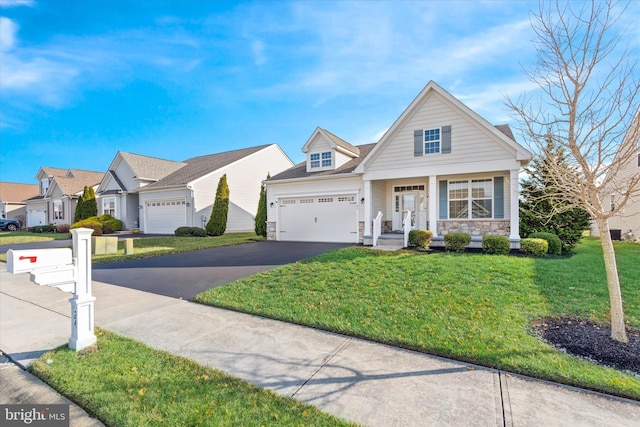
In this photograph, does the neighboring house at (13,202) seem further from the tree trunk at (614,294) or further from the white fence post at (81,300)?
the tree trunk at (614,294)

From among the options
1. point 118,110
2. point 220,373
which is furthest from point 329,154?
point 118,110

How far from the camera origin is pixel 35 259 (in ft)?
11.8

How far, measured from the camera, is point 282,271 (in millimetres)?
8422

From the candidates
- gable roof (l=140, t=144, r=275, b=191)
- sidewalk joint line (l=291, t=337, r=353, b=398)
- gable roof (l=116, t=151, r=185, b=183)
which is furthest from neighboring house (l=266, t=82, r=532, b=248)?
gable roof (l=116, t=151, r=185, b=183)

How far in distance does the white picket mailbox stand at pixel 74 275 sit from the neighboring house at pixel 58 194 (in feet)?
104

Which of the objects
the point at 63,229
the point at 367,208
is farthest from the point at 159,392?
the point at 63,229

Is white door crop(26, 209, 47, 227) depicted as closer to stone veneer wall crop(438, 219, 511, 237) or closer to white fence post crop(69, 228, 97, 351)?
white fence post crop(69, 228, 97, 351)

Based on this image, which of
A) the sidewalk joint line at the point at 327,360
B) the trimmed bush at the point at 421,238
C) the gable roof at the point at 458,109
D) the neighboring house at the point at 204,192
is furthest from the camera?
the neighboring house at the point at 204,192

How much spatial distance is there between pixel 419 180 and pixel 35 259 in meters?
14.0

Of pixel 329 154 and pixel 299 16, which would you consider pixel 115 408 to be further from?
pixel 329 154

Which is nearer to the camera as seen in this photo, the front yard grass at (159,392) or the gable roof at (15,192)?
the front yard grass at (159,392)

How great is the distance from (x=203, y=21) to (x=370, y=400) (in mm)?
12693

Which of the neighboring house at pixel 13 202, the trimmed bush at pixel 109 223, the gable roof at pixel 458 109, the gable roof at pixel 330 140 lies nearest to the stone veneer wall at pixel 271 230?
the gable roof at pixel 330 140

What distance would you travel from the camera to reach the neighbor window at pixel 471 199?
42.1 ft
